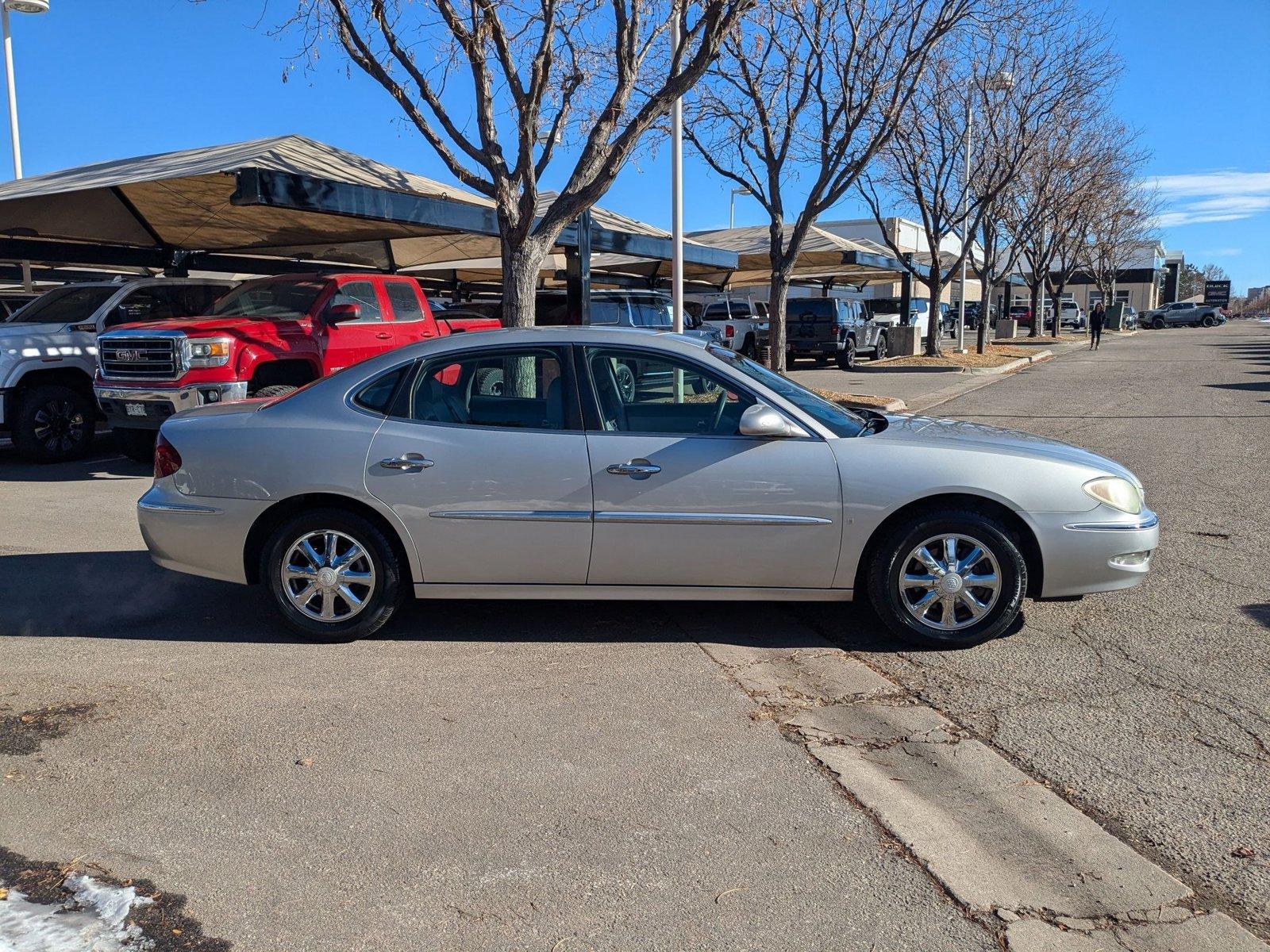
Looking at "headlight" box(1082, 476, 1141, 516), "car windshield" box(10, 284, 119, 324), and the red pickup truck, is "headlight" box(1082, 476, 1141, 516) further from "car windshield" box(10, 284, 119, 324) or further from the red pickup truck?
"car windshield" box(10, 284, 119, 324)

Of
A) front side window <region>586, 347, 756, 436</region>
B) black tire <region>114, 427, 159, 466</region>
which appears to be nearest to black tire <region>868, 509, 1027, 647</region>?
front side window <region>586, 347, 756, 436</region>

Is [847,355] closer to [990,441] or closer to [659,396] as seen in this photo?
[990,441]

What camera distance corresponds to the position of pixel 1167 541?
24.3 feet

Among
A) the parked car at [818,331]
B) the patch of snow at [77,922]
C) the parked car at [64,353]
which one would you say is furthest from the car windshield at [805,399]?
the parked car at [818,331]

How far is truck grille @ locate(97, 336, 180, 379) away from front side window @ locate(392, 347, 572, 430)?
18.5ft

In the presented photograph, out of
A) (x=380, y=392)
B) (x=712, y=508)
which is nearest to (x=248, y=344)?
(x=380, y=392)

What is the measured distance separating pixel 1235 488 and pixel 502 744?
26.8 feet

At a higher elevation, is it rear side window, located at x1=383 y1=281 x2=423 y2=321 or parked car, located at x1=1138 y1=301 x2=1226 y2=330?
rear side window, located at x1=383 y1=281 x2=423 y2=321

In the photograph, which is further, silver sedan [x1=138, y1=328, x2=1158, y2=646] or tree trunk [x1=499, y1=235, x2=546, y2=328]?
tree trunk [x1=499, y1=235, x2=546, y2=328]

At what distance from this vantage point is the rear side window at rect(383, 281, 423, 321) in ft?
→ 39.7

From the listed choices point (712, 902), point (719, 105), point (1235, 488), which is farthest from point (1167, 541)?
point (719, 105)

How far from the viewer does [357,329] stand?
11.4 m

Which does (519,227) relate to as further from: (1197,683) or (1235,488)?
(1197,683)

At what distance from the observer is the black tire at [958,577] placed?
504 centimetres
